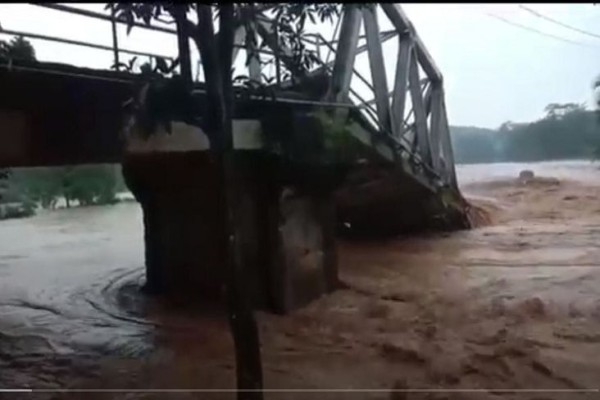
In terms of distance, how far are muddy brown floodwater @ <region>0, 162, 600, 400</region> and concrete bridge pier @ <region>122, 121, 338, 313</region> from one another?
0.30 feet

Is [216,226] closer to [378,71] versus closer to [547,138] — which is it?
[378,71]

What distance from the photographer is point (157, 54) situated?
1.60 m

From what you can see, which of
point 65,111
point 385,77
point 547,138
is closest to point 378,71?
point 385,77

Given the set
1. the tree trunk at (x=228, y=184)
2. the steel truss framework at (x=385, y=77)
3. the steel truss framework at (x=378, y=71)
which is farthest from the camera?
the steel truss framework at (x=385, y=77)

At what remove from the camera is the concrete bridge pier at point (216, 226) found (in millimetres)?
1771

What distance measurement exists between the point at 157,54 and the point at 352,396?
0.85 meters

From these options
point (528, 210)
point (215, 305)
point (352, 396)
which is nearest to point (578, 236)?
point (528, 210)

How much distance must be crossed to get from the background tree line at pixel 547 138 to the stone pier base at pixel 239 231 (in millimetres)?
577

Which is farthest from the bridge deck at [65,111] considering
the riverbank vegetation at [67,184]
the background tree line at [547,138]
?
the background tree line at [547,138]

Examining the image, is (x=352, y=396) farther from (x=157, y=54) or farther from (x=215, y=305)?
(x=157, y=54)

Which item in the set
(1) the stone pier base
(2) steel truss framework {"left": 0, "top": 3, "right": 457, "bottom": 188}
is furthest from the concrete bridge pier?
(2) steel truss framework {"left": 0, "top": 3, "right": 457, "bottom": 188}

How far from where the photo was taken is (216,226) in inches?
73.9

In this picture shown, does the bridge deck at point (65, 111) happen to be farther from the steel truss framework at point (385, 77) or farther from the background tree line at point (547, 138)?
the background tree line at point (547, 138)

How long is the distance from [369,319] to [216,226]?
452 millimetres
